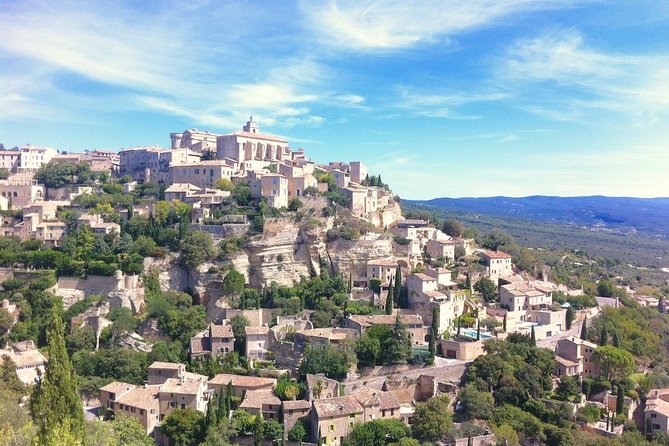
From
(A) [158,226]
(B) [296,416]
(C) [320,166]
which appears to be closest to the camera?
(B) [296,416]

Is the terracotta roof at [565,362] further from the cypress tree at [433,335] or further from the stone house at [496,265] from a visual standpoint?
the stone house at [496,265]

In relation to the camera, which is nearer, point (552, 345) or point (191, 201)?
point (552, 345)

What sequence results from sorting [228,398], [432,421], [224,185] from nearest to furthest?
[432,421], [228,398], [224,185]

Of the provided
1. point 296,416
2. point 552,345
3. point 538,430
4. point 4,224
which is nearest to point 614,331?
point 552,345

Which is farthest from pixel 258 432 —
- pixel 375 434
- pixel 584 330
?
pixel 584 330

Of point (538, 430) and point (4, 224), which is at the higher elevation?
point (4, 224)

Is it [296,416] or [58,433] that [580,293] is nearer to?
[296,416]

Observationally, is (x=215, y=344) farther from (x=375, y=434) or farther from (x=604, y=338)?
(x=604, y=338)
